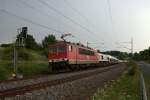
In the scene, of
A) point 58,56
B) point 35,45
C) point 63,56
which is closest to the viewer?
point 63,56

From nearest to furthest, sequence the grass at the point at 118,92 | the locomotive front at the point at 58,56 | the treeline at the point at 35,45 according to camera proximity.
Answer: the grass at the point at 118,92 < the locomotive front at the point at 58,56 < the treeline at the point at 35,45

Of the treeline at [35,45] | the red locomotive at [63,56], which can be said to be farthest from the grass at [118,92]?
the treeline at [35,45]

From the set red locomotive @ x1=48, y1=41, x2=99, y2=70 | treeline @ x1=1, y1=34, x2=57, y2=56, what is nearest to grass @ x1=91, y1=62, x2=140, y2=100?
red locomotive @ x1=48, y1=41, x2=99, y2=70

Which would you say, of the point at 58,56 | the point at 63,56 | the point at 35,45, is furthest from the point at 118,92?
the point at 35,45

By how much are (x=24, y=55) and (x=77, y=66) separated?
16.3 metres

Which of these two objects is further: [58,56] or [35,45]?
[35,45]

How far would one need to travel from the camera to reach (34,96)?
1190 centimetres

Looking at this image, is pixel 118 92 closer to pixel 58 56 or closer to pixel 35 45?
pixel 58 56

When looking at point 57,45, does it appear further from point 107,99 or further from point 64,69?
point 107,99

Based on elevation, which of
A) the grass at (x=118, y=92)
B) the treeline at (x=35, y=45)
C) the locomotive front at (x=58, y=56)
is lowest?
the grass at (x=118, y=92)

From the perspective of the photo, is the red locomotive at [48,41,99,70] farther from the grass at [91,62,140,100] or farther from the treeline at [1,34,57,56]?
the treeline at [1,34,57,56]

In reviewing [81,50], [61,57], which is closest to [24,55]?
[81,50]

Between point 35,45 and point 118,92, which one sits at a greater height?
point 35,45

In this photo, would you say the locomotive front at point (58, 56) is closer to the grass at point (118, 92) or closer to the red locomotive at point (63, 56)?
the red locomotive at point (63, 56)
